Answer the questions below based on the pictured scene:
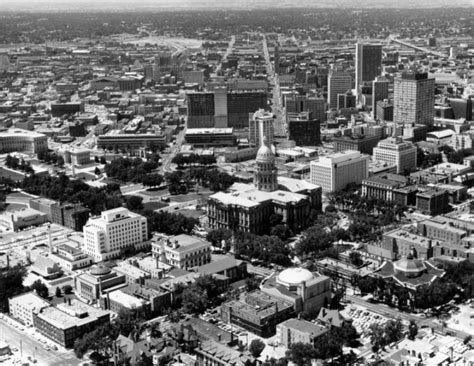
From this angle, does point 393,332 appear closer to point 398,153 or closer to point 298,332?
Answer: point 298,332

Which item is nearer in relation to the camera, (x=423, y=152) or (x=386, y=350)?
(x=386, y=350)

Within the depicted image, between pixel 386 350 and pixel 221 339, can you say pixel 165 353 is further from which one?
pixel 386 350

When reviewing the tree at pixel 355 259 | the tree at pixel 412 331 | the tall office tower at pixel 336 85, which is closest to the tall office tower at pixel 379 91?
the tall office tower at pixel 336 85

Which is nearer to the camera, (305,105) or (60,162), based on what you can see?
(60,162)

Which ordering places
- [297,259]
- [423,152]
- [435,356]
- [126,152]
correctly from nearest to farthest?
[435,356], [297,259], [423,152], [126,152]

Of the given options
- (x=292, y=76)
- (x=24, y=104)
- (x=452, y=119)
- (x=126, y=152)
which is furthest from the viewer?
(x=292, y=76)

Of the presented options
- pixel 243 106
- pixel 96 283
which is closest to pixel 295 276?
pixel 96 283

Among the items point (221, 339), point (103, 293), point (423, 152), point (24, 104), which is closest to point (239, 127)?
point (423, 152)

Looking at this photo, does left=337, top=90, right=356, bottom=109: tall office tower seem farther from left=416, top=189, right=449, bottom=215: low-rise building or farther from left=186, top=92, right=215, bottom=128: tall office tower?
left=416, top=189, right=449, bottom=215: low-rise building
